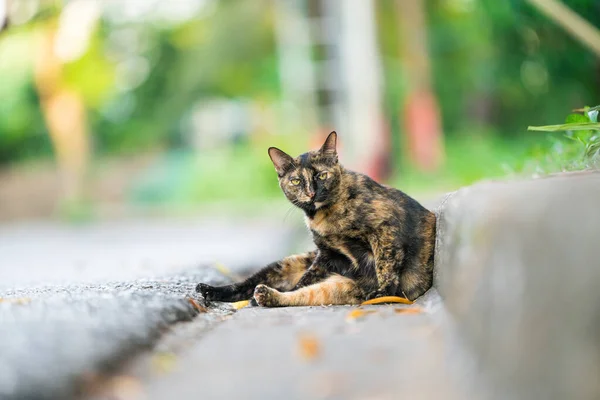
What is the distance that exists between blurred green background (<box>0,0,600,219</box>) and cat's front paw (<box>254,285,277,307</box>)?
4.60m

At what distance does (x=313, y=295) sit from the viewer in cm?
350

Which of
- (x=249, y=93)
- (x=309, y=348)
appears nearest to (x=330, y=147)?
(x=309, y=348)

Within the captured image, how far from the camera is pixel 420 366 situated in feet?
7.32

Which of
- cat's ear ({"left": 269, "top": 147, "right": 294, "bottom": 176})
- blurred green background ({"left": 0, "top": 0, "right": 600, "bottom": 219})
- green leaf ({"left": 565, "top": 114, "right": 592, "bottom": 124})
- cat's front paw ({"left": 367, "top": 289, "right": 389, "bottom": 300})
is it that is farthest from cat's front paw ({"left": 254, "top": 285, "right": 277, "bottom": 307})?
blurred green background ({"left": 0, "top": 0, "right": 600, "bottom": 219})

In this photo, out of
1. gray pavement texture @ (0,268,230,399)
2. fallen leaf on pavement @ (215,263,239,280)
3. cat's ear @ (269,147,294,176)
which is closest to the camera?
gray pavement texture @ (0,268,230,399)

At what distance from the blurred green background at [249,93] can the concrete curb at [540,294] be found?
17.6 ft

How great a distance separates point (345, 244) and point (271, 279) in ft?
1.59

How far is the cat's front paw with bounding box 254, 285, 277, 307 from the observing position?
3479 millimetres

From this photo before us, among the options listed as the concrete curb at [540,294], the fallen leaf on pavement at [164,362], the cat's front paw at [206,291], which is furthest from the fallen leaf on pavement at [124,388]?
the cat's front paw at [206,291]

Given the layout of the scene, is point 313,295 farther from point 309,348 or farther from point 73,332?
point 73,332

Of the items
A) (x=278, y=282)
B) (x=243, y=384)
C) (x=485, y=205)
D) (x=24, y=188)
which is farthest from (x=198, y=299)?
(x=24, y=188)

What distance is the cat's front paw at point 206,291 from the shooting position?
11.9 ft

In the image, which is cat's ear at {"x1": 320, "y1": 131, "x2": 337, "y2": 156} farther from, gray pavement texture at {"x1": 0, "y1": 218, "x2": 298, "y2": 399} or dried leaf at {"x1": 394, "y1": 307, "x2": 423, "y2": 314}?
dried leaf at {"x1": 394, "y1": 307, "x2": 423, "y2": 314}

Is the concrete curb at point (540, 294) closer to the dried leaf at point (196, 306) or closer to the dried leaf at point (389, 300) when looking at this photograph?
the dried leaf at point (389, 300)
